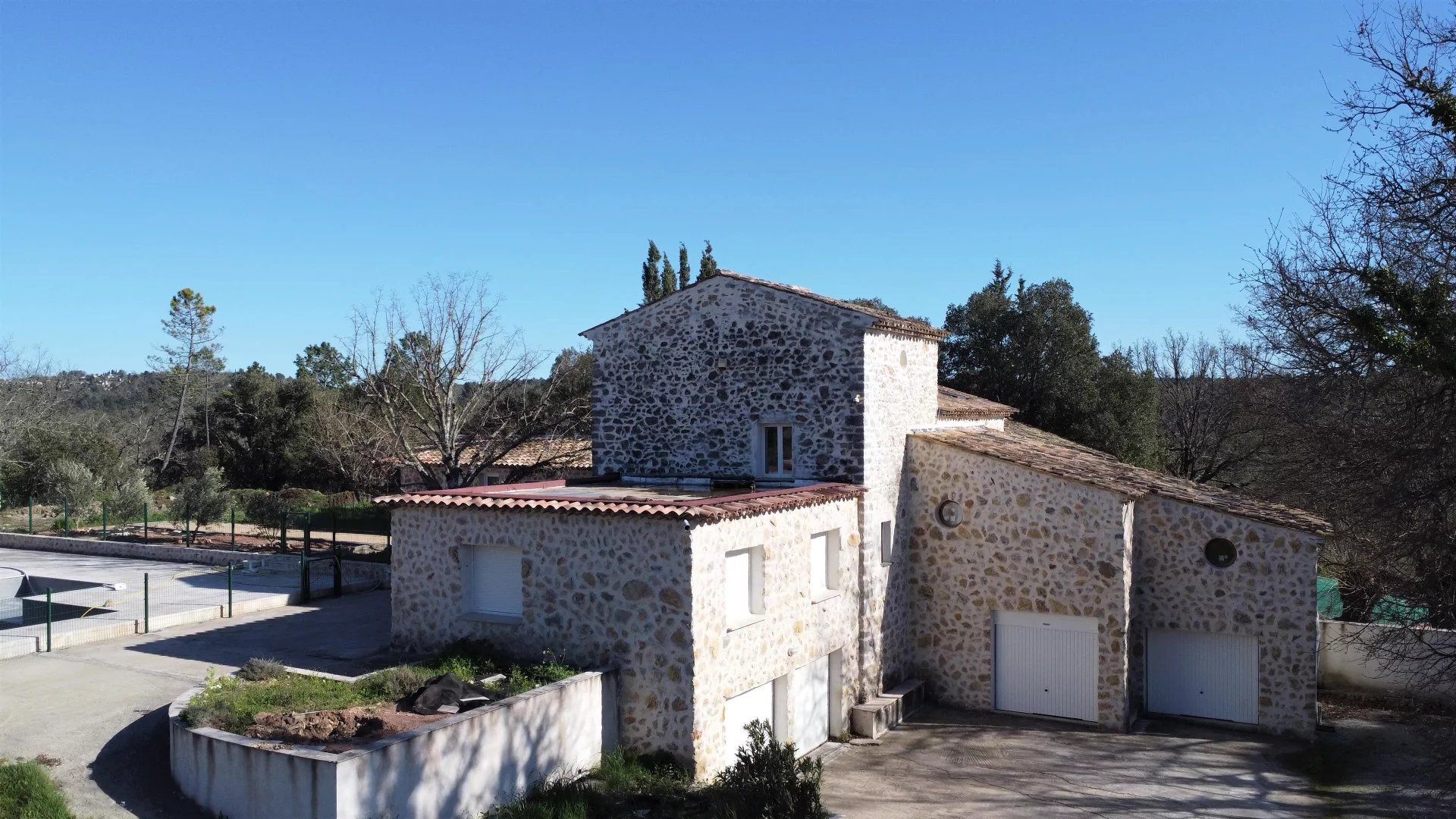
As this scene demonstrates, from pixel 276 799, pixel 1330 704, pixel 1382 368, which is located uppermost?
pixel 1382 368

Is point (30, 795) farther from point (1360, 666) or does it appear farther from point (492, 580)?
point (1360, 666)

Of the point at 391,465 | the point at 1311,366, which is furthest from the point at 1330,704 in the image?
the point at 391,465

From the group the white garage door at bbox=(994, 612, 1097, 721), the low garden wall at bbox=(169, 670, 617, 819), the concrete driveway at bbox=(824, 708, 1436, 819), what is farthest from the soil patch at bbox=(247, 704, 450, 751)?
the white garage door at bbox=(994, 612, 1097, 721)

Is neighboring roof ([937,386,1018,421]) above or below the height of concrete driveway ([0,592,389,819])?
above

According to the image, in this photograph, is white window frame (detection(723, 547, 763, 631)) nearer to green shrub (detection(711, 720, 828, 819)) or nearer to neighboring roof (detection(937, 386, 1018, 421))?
green shrub (detection(711, 720, 828, 819))

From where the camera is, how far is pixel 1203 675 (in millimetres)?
16359

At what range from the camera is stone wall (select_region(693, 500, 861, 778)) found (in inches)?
496

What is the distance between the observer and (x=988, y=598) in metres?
17.0

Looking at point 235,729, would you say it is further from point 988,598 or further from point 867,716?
point 988,598

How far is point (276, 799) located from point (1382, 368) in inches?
620

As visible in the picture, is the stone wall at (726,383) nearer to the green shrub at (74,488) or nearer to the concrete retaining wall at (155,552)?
the concrete retaining wall at (155,552)

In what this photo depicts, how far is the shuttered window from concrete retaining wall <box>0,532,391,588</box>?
959cm

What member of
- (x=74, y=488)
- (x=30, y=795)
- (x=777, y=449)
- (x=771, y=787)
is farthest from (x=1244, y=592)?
(x=74, y=488)

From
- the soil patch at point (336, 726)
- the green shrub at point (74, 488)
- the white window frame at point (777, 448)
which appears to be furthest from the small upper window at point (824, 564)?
the green shrub at point (74, 488)
